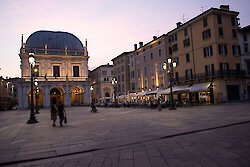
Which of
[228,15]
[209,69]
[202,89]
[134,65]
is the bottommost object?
[202,89]

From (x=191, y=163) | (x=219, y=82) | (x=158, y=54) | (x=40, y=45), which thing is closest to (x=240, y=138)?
(x=191, y=163)

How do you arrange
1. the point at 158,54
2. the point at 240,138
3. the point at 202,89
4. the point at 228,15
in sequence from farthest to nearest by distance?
the point at 158,54 < the point at 228,15 < the point at 202,89 < the point at 240,138

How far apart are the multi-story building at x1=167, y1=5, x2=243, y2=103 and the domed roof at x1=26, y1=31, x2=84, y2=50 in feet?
141

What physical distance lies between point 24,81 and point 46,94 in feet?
22.0

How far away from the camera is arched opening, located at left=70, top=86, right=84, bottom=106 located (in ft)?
230

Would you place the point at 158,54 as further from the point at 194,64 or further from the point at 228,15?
the point at 228,15

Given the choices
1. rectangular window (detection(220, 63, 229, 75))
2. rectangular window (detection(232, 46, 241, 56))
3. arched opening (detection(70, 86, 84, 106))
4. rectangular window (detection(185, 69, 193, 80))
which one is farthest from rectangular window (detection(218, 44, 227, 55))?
arched opening (detection(70, 86, 84, 106))

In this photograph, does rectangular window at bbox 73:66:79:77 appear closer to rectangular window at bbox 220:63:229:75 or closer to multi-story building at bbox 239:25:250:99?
rectangular window at bbox 220:63:229:75

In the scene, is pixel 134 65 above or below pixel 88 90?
above

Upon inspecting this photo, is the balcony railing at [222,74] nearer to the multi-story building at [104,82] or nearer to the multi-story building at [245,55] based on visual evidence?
the multi-story building at [245,55]

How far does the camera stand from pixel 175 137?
8867mm

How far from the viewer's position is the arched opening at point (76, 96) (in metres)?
70.1

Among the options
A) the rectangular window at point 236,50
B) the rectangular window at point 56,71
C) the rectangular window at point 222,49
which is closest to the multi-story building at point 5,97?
the rectangular window at point 56,71

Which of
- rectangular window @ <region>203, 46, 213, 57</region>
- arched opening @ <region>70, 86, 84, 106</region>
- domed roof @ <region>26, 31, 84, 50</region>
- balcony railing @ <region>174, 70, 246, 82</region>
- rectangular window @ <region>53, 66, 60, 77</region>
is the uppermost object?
Result: domed roof @ <region>26, 31, 84, 50</region>
